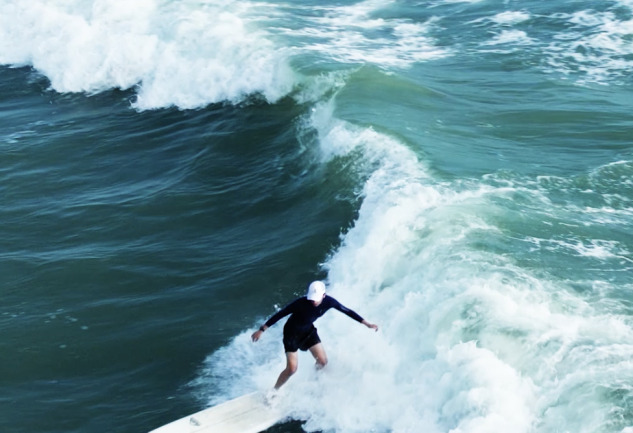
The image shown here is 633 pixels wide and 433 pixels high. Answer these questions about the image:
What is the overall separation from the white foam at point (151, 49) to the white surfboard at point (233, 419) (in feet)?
37.4

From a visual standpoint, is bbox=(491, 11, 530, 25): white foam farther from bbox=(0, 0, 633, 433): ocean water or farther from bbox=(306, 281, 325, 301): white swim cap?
bbox=(306, 281, 325, 301): white swim cap

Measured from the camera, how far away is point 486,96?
20.5 m

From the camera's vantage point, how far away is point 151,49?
87.7 ft

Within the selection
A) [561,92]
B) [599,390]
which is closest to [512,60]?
[561,92]

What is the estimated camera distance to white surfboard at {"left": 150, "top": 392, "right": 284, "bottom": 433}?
11422 mm

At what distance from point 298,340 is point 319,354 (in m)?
0.44

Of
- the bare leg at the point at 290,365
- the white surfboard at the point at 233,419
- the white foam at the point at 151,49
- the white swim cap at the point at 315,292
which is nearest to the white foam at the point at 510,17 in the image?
the white foam at the point at 151,49

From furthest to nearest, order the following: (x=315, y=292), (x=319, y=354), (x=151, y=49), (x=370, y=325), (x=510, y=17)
→ (x=151, y=49), (x=510, y=17), (x=319, y=354), (x=370, y=325), (x=315, y=292)

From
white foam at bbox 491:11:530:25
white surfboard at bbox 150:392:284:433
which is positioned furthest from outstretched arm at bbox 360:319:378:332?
white foam at bbox 491:11:530:25

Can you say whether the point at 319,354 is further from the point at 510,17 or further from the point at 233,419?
the point at 510,17

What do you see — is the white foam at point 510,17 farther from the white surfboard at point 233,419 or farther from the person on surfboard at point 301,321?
the white surfboard at point 233,419

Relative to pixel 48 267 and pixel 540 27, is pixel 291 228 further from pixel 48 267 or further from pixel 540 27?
pixel 540 27

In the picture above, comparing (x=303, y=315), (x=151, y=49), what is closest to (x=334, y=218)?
(x=303, y=315)

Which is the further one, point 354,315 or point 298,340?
point 298,340
